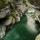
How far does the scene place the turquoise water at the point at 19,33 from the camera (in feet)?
23.7

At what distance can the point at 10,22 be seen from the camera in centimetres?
770

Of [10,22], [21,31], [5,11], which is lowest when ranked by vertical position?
[21,31]

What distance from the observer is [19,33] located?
7605 mm

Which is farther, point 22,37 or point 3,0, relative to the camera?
point 3,0

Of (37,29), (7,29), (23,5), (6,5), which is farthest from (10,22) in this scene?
(23,5)

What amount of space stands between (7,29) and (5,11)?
1.05 metres

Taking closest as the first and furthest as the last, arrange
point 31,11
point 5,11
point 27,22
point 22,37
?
point 22,37 < point 5,11 < point 27,22 < point 31,11

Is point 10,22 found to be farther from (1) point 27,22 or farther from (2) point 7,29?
(1) point 27,22

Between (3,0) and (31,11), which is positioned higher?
(3,0)

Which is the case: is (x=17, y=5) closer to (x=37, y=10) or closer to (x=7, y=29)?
(x=37, y=10)

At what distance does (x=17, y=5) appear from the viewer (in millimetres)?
9438

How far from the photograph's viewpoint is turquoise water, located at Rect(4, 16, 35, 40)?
7.22m

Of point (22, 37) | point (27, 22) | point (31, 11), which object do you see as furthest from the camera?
point (31, 11)

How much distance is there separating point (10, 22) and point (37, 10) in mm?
2454
